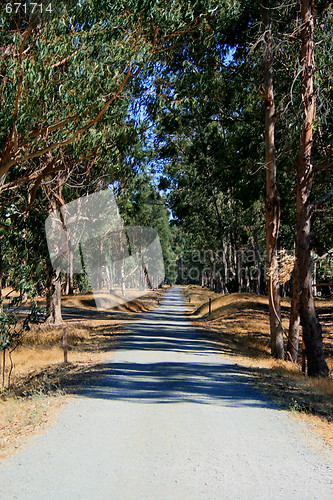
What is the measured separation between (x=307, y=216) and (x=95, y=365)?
6.74 meters

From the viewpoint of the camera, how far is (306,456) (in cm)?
598

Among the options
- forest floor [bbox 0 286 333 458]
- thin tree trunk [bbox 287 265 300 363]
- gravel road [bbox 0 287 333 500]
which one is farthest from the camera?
Answer: thin tree trunk [bbox 287 265 300 363]

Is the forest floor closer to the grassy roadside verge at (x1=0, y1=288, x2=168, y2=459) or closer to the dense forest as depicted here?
the grassy roadside verge at (x1=0, y1=288, x2=168, y2=459)

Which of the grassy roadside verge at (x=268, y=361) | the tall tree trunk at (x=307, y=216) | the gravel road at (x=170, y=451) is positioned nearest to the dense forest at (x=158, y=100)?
the tall tree trunk at (x=307, y=216)

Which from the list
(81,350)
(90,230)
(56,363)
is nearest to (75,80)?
(56,363)

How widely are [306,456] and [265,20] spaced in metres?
13.9

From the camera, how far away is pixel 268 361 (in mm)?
15523

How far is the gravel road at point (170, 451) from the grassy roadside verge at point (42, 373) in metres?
0.35

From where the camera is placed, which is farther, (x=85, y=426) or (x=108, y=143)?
(x=108, y=143)

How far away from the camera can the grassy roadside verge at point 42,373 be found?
759 centimetres

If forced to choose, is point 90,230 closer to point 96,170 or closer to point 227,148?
point 96,170

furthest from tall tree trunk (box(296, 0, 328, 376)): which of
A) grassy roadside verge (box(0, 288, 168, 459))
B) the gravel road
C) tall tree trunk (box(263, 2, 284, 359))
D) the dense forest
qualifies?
grassy roadside verge (box(0, 288, 168, 459))

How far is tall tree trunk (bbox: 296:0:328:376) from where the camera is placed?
509 inches

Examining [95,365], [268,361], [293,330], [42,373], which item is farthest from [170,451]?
[293,330]
